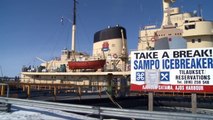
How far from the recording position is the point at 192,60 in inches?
418

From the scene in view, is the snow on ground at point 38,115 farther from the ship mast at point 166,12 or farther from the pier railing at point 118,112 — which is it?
the ship mast at point 166,12

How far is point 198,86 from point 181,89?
0.67 meters

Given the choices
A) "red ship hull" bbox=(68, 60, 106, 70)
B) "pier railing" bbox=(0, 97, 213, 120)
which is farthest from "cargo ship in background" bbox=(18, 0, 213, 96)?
"pier railing" bbox=(0, 97, 213, 120)

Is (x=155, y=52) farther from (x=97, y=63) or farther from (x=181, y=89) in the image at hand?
(x=97, y=63)

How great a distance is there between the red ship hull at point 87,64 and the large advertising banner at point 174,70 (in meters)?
25.2

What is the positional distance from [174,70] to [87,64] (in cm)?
2786

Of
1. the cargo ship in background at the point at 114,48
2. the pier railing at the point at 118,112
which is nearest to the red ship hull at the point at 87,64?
the cargo ship in background at the point at 114,48

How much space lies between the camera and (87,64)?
38.2 metres

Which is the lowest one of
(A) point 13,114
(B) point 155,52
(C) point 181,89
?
(A) point 13,114

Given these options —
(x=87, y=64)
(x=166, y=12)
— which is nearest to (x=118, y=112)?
(x=87, y=64)

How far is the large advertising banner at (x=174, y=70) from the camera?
10.4 m

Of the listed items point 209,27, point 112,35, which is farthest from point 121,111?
point 112,35

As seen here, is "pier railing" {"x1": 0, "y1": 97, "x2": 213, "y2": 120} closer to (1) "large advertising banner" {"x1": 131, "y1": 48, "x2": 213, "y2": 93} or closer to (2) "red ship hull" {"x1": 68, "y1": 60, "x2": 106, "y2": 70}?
(1) "large advertising banner" {"x1": 131, "y1": 48, "x2": 213, "y2": 93}

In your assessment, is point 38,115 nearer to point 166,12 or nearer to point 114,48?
point 114,48
